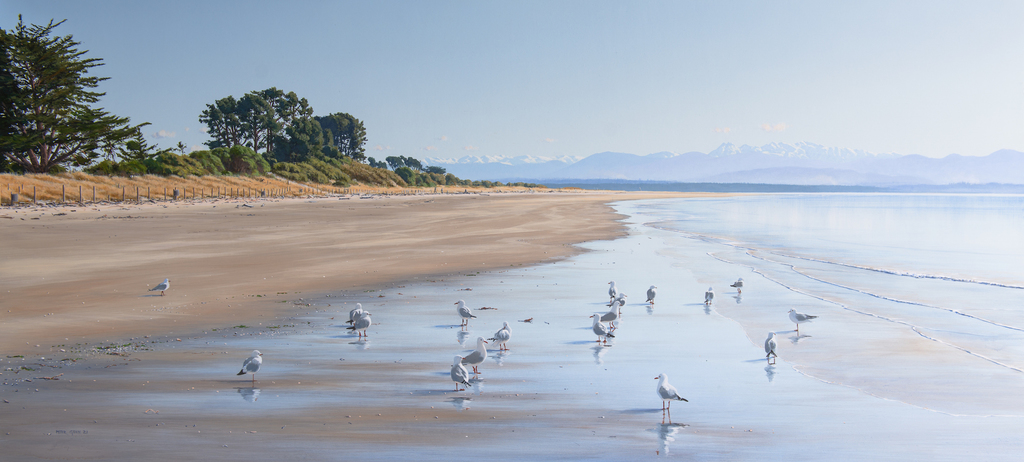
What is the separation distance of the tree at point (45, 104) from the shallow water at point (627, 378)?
191ft

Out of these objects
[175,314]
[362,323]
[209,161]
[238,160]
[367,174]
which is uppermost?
[238,160]

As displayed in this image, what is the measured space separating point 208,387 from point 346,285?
7197 millimetres

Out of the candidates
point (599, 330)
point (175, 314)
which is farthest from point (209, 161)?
point (599, 330)

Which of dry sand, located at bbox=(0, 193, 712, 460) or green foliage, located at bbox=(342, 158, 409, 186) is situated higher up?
green foliage, located at bbox=(342, 158, 409, 186)

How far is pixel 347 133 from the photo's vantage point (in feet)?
425

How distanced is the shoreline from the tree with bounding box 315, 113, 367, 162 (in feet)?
318

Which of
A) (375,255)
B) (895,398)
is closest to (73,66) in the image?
(375,255)

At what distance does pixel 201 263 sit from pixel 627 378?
42.5 ft

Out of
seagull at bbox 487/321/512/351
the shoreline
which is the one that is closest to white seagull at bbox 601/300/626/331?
seagull at bbox 487/321/512/351

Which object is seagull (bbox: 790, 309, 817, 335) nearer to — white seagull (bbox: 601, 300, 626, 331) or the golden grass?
white seagull (bbox: 601, 300, 626, 331)

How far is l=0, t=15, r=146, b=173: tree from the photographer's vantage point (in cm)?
5612

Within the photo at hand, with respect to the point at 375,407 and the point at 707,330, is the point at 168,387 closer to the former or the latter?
the point at 375,407

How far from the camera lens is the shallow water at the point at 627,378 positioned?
206 inches

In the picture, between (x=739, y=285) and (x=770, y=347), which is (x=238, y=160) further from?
(x=770, y=347)
